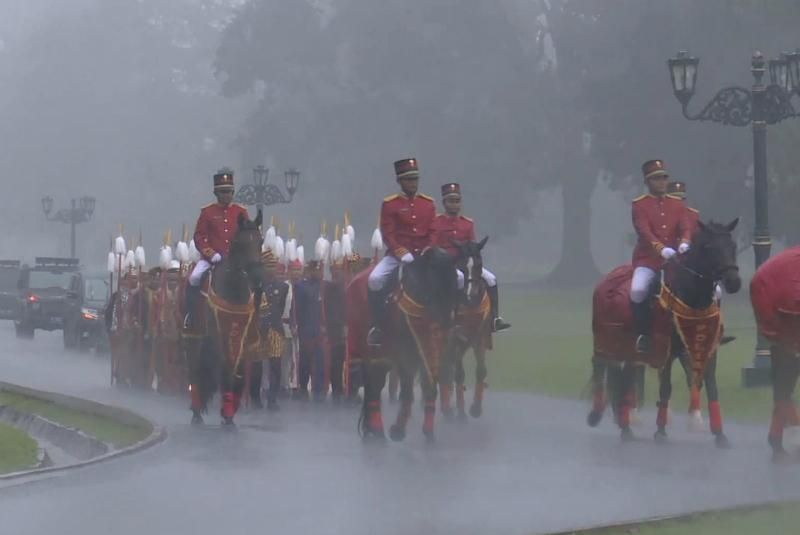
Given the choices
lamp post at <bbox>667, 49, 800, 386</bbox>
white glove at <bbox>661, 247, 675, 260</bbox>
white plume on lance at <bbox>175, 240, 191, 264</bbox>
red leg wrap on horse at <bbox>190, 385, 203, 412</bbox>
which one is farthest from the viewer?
white plume on lance at <bbox>175, 240, 191, 264</bbox>

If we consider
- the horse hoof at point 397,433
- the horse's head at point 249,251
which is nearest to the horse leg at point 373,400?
the horse hoof at point 397,433

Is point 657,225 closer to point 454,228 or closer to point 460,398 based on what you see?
point 454,228

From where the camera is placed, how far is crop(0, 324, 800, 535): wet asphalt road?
36.8 feet

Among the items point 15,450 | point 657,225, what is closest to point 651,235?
point 657,225

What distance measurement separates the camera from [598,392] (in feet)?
58.2

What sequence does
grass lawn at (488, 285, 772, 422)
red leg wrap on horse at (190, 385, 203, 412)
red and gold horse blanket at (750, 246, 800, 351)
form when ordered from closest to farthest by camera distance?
red and gold horse blanket at (750, 246, 800, 351) < red leg wrap on horse at (190, 385, 203, 412) < grass lawn at (488, 285, 772, 422)

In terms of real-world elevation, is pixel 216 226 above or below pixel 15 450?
above

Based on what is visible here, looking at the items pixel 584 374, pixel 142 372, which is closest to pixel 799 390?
pixel 584 374

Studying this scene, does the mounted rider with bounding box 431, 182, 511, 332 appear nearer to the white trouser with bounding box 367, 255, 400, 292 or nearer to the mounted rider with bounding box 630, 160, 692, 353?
the white trouser with bounding box 367, 255, 400, 292

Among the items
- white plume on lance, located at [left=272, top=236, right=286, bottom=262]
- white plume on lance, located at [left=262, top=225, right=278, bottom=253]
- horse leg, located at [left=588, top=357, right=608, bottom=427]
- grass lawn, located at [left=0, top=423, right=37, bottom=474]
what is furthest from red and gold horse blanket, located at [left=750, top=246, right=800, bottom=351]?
white plume on lance, located at [left=262, top=225, right=278, bottom=253]

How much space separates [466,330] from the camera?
63.9 feet

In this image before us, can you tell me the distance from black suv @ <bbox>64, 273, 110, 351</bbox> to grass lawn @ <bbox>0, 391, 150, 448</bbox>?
13.7 meters

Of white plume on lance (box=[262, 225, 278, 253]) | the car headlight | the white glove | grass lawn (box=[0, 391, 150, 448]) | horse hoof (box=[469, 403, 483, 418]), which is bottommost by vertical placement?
grass lawn (box=[0, 391, 150, 448])

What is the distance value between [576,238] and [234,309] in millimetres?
48907
